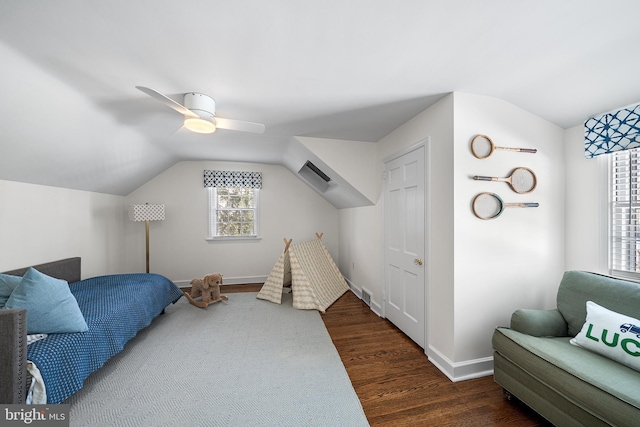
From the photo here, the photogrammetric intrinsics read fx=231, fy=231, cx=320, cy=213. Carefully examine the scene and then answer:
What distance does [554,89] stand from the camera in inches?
68.5

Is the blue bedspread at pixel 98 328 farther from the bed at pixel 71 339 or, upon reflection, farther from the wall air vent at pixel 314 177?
the wall air vent at pixel 314 177

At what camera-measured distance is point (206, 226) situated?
14.2 ft

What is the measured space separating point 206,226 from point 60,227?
1.84m

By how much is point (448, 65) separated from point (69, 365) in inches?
125

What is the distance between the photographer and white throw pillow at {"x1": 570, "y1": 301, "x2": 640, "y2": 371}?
1.31m

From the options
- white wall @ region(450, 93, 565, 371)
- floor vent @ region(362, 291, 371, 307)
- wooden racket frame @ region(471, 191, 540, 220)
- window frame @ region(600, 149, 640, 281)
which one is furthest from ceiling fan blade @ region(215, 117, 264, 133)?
window frame @ region(600, 149, 640, 281)

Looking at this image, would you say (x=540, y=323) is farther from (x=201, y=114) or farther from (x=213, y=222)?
(x=213, y=222)

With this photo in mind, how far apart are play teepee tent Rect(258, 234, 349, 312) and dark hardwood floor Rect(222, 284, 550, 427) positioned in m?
0.74

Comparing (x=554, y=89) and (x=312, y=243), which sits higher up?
(x=554, y=89)

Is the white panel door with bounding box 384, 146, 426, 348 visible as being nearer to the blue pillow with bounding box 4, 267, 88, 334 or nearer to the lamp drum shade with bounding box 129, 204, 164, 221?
the blue pillow with bounding box 4, 267, 88, 334

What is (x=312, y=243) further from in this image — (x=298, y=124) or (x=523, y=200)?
(x=523, y=200)

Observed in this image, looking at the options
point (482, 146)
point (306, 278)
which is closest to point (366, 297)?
point (306, 278)

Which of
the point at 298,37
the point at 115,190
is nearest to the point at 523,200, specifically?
the point at 298,37

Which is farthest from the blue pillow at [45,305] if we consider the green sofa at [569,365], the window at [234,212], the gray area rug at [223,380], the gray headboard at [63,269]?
the green sofa at [569,365]
